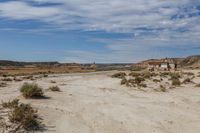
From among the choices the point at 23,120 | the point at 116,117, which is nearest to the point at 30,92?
the point at 116,117

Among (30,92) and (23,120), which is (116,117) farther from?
(30,92)

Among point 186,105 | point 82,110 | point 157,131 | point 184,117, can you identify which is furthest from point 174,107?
point 157,131

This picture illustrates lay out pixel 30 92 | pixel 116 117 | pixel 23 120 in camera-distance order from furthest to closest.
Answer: pixel 30 92, pixel 116 117, pixel 23 120

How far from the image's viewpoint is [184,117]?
19984mm

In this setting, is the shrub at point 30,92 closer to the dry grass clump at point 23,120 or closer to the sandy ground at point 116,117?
the sandy ground at point 116,117

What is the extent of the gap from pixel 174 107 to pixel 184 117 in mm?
3521

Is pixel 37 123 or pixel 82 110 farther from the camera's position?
pixel 82 110

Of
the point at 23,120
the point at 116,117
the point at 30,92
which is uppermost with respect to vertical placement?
the point at 30,92

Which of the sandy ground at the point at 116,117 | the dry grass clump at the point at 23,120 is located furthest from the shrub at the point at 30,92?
the dry grass clump at the point at 23,120

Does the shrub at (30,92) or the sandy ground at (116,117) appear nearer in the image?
the sandy ground at (116,117)

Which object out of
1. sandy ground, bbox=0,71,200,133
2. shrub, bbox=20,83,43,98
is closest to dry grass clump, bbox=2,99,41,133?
sandy ground, bbox=0,71,200,133

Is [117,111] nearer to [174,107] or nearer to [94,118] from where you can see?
[94,118]

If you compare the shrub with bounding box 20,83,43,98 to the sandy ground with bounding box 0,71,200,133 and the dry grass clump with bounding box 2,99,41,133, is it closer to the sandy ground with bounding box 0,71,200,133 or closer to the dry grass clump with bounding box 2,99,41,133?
the sandy ground with bounding box 0,71,200,133

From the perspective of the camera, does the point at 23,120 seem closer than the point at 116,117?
Yes
